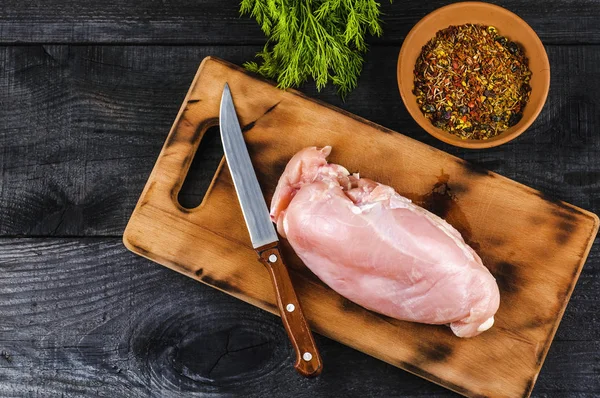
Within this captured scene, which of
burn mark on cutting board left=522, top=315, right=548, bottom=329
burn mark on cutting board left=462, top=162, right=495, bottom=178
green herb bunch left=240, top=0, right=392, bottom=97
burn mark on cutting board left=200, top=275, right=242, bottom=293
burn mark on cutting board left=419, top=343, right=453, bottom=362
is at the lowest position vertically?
burn mark on cutting board left=200, top=275, right=242, bottom=293

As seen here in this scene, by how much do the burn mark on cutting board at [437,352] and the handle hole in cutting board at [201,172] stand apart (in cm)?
112

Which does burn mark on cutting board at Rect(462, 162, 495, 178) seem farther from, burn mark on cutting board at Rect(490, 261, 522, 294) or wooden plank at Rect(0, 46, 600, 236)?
burn mark on cutting board at Rect(490, 261, 522, 294)

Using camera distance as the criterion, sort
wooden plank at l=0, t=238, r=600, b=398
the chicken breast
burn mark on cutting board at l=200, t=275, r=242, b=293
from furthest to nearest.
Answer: wooden plank at l=0, t=238, r=600, b=398, burn mark on cutting board at l=200, t=275, r=242, b=293, the chicken breast

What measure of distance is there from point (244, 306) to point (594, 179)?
1582 millimetres

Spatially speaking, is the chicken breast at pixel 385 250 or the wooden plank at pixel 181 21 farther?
the wooden plank at pixel 181 21

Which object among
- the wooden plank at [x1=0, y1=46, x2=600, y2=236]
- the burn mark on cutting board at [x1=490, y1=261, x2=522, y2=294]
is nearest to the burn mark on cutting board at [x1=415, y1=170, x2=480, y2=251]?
the burn mark on cutting board at [x1=490, y1=261, x2=522, y2=294]

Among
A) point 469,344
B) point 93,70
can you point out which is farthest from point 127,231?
point 469,344

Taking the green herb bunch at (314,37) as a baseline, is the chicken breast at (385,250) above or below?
below

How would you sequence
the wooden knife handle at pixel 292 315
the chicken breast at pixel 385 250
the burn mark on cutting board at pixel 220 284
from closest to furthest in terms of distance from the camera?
1. the chicken breast at pixel 385 250
2. the wooden knife handle at pixel 292 315
3. the burn mark on cutting board at pixel 220 284

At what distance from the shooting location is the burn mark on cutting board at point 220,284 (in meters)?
2.24

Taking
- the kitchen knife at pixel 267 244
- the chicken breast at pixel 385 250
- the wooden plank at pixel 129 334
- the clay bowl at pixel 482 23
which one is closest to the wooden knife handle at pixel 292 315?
the kitchen knife at pixel 267 244

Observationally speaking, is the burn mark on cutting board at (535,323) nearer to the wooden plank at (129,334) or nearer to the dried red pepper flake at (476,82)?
the wooden plank at (129,334)

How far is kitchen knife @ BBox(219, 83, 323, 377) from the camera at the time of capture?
2.13 meters

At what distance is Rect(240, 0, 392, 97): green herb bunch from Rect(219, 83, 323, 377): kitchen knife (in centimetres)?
31
